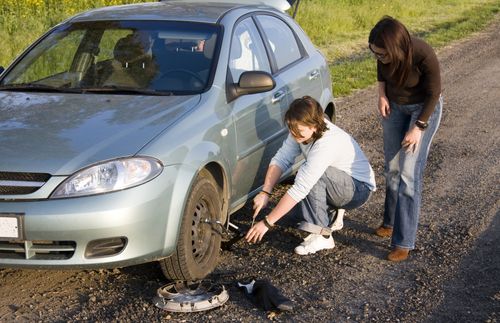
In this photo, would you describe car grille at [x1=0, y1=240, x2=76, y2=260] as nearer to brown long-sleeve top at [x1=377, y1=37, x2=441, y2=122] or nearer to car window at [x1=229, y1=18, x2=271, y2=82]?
car window at [x1=229, y1=18, x2=271, y2=82]

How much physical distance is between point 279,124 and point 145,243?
190cm

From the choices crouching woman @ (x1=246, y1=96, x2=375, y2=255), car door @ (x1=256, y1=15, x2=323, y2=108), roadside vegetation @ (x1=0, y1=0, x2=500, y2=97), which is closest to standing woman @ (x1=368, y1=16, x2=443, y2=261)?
crouching woman @ (x1=246, y1=96, x2=375, y2=255)

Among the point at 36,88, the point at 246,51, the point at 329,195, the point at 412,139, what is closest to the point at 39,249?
the point at 36,88

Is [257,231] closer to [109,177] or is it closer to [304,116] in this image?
[304,116]

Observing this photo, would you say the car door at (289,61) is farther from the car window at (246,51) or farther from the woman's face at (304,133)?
the woman's face at (304,133)

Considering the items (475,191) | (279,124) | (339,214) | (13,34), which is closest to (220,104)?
(279,124)

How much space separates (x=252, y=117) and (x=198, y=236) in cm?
104

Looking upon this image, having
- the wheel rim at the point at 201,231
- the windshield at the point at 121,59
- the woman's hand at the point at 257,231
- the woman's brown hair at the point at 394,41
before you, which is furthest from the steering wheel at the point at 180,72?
the woman's brown hair at the point at 394,41

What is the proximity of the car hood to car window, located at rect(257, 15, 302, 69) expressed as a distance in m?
1.39

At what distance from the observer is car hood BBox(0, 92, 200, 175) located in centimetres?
427

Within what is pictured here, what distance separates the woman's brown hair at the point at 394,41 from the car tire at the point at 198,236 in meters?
1.34

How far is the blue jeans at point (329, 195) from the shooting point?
5332 mm

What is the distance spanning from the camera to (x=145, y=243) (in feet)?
14.1

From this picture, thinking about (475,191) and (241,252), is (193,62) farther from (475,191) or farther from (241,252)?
(475,191)
